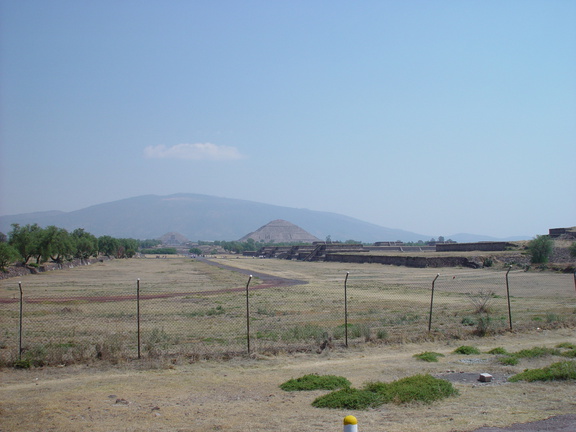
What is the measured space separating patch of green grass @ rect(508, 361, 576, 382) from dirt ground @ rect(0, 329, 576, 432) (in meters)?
0.28

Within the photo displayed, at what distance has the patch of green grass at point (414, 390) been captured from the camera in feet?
29.5

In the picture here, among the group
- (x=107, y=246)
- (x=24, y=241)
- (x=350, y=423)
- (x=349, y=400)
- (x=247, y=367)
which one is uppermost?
(x=24, y=241)

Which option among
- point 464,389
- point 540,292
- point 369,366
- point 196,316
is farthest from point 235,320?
point 540,292

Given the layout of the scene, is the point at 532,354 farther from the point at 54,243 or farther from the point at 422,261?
the point at 54,243

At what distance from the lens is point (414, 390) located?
361 inches

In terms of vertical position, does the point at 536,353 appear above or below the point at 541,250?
below

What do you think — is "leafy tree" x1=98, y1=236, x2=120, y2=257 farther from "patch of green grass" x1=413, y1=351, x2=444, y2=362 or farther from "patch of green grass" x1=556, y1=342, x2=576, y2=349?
"patch of green grass" x1=556, y1=342, x2=576, y2=349

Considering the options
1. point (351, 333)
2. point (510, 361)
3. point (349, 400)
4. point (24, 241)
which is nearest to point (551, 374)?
point (510, 361)

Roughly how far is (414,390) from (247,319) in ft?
18.3

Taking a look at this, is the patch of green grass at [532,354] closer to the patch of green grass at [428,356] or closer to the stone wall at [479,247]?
the patch of green grass at [428,356]

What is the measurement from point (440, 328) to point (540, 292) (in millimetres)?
16756

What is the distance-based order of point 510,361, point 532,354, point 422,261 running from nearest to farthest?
point 510,361
point 532,354
point 422,261

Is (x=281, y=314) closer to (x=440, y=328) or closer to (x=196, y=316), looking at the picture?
(x=196, y=316)

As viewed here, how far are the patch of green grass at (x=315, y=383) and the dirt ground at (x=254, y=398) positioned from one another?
0.26 metres
